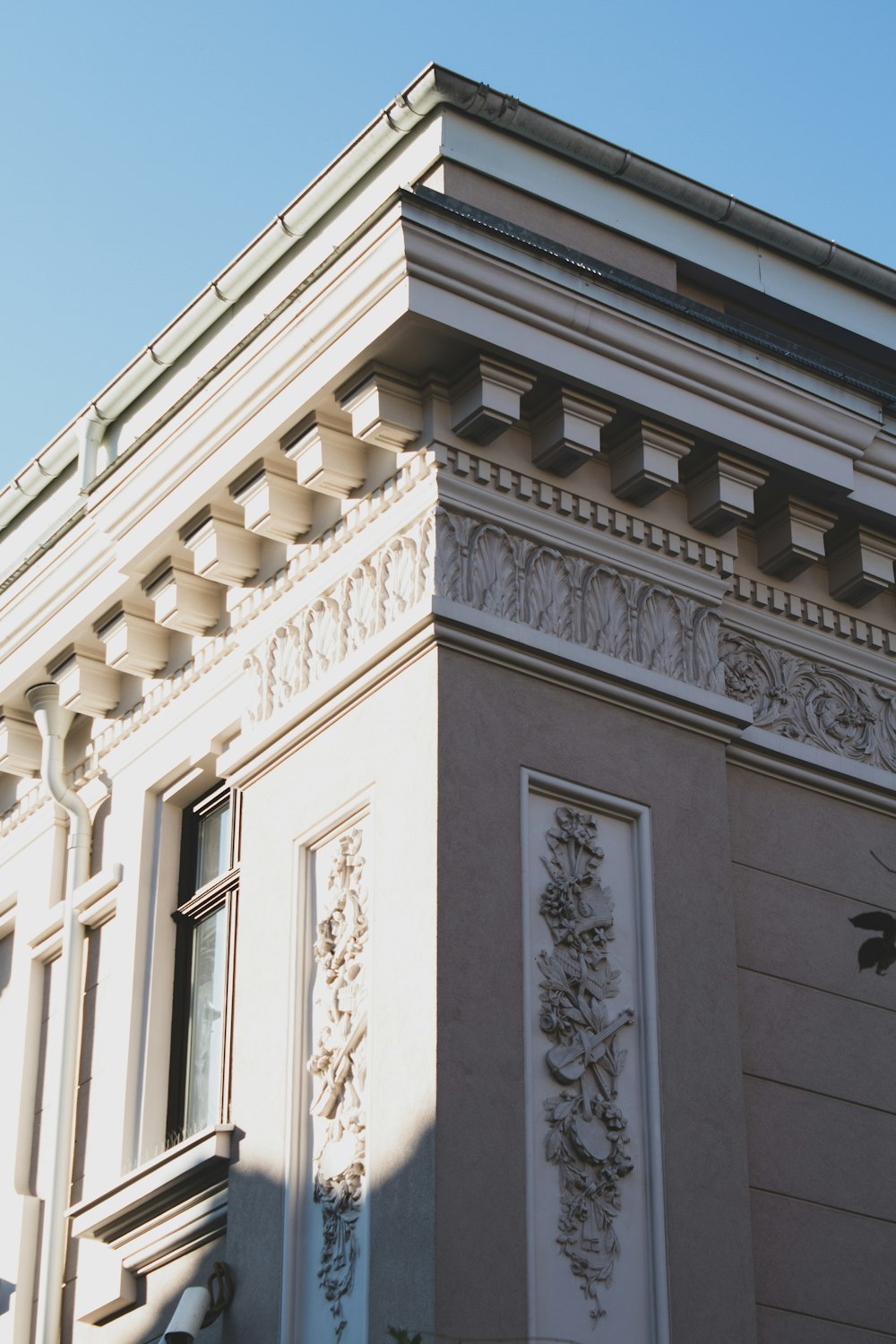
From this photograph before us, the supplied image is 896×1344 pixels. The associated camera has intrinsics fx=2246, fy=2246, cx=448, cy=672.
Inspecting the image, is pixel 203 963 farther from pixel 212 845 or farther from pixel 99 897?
pixel 99 897

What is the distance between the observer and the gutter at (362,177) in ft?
34.7

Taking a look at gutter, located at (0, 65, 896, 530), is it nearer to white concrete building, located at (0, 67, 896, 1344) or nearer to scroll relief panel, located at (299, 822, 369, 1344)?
white concrete building, located at (0, 67, 896, 1344)

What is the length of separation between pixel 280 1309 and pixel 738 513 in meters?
4.01

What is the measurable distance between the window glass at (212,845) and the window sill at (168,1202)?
1551mm

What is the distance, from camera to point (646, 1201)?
859 centimetres

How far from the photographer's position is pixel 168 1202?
31.7ft

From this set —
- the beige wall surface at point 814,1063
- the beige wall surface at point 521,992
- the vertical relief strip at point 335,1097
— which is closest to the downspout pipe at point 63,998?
the vertical relief strip at point 335,1097

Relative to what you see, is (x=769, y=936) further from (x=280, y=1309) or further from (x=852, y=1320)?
(x=280, y=1309)

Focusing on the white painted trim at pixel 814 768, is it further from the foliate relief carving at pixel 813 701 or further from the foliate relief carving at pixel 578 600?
the foliate relief carving at pixel 578 600

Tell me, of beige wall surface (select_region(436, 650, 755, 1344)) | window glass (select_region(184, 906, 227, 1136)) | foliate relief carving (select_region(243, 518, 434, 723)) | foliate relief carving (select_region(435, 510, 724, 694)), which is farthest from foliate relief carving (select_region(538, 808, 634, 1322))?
window glass (select_region(184, 906, 227, 1136))

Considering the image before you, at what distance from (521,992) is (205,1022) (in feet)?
7.94

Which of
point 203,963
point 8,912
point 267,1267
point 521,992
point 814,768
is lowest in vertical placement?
point 267,1267

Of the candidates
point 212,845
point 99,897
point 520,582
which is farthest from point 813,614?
point 99,897

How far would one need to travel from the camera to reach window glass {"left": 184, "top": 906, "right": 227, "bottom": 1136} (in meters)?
10.3
